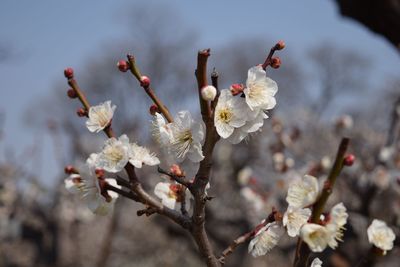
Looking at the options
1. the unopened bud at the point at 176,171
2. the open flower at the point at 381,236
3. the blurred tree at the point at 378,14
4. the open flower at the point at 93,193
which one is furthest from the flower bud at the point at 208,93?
the blurred tree at the point at 378,14

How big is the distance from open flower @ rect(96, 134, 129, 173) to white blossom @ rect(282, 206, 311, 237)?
0.38 meters

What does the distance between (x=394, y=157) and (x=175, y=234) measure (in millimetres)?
2735

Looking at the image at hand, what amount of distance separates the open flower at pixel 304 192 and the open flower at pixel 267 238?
5.8 inches

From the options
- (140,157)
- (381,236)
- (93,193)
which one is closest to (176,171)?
(140,157)

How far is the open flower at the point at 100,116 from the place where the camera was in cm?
121

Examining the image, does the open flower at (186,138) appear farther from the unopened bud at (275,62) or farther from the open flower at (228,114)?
the unopened bud at (275,62)

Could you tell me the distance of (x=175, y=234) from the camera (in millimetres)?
6230

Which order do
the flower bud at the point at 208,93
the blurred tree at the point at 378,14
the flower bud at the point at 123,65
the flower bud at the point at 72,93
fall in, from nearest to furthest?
the flower bud at the point at 208,93
the flower bud at the point at 123,65
the flower bud at the point at 72,93
the blurred tree at the point at 378,14

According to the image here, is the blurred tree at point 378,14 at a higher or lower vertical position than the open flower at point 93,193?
lower

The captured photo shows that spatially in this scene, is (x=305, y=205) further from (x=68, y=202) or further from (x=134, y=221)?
(x=134, y=221)

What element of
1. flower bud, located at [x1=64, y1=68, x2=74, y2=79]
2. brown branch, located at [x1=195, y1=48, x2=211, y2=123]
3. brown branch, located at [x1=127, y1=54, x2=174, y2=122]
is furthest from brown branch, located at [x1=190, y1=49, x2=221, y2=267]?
flower bud, located at [x1=64, y1=68, x2=74, y2=79]

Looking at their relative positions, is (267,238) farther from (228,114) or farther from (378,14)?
(378,14)

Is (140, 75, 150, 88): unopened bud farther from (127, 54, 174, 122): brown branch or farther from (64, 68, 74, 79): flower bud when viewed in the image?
(64, 68, 74, 79): flower bud

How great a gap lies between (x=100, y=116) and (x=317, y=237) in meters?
0.58
